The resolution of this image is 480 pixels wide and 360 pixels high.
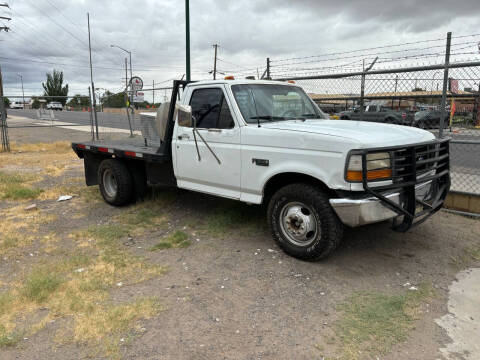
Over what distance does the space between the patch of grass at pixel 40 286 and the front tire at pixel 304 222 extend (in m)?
2.28

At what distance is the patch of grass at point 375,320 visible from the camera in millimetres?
2770

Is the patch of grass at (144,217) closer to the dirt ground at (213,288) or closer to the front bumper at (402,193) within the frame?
the dirt ground at (213,288)

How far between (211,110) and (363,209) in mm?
2272

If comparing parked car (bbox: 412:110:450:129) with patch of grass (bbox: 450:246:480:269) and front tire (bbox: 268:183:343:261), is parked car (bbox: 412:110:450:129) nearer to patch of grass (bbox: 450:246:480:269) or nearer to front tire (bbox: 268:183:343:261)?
patch of grass (bbox: 450:246:480:269)

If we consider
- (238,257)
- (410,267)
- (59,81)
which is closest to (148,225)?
(238,257)

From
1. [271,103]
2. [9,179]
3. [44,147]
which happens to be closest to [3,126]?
[44,147]

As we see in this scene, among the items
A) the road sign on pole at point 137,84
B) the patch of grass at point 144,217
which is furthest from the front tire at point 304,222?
the road sign on pole at point 137,84

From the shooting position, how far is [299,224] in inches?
161

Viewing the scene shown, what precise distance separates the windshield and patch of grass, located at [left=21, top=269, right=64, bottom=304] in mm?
2617

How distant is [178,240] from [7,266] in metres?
1.88

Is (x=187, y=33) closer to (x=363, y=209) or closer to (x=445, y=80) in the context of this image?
(x=445, y=80)

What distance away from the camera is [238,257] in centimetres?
436

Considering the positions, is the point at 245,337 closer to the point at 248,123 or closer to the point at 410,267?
the point at 410,267

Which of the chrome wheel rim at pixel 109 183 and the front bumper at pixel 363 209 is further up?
the front bumper at pixel 363 209
